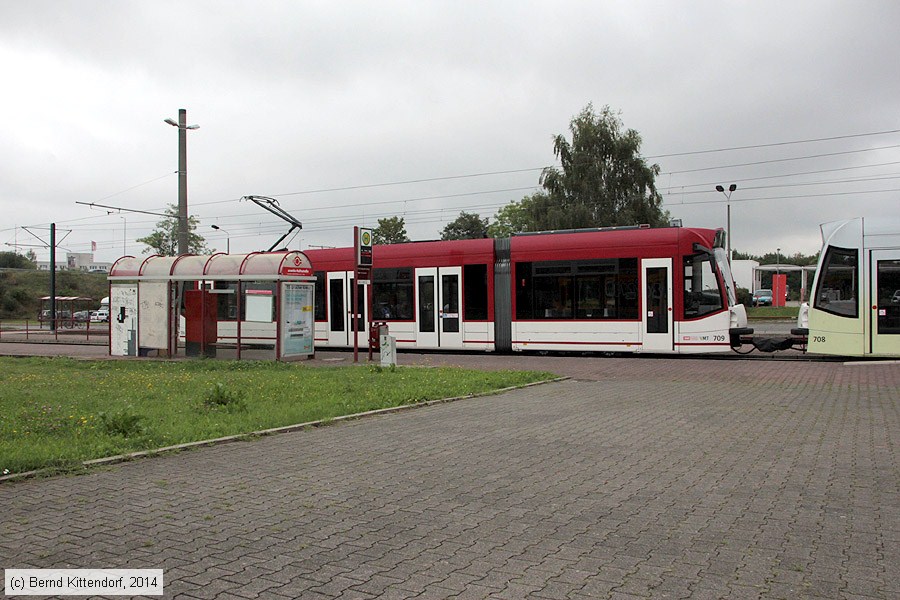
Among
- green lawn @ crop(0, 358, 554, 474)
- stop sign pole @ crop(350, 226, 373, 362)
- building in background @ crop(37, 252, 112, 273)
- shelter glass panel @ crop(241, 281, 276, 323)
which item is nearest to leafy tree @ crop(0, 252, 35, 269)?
building in background @ crop(37, 252, 112, 273)

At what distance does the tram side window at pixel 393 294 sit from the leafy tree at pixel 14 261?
10993 cm

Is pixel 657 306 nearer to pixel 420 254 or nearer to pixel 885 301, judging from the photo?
pixel 885 301

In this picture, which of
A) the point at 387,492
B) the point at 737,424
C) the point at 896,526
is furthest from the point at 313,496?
the point at 737,424

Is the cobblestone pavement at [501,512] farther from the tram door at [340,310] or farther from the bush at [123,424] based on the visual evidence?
the tram door at [340,310]

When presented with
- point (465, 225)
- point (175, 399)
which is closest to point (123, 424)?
point (175, 399)

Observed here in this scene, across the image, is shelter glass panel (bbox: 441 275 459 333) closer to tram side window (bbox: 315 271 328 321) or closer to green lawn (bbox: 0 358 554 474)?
tram side window (bbox: 315 271 328 321)

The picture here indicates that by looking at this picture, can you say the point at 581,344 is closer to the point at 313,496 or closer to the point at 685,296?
the point at 685,296

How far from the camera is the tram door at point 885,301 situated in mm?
17797

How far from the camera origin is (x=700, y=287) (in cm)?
2012

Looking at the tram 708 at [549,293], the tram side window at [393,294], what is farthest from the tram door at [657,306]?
the tram side window at [393,294]

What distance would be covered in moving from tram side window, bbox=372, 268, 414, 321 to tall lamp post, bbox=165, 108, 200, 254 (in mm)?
6498

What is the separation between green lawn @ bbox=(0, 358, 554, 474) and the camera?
8328 millimetres

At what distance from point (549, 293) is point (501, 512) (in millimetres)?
16600

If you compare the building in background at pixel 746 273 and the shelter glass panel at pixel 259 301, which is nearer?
the shelter glass panel at pixel 259 301
